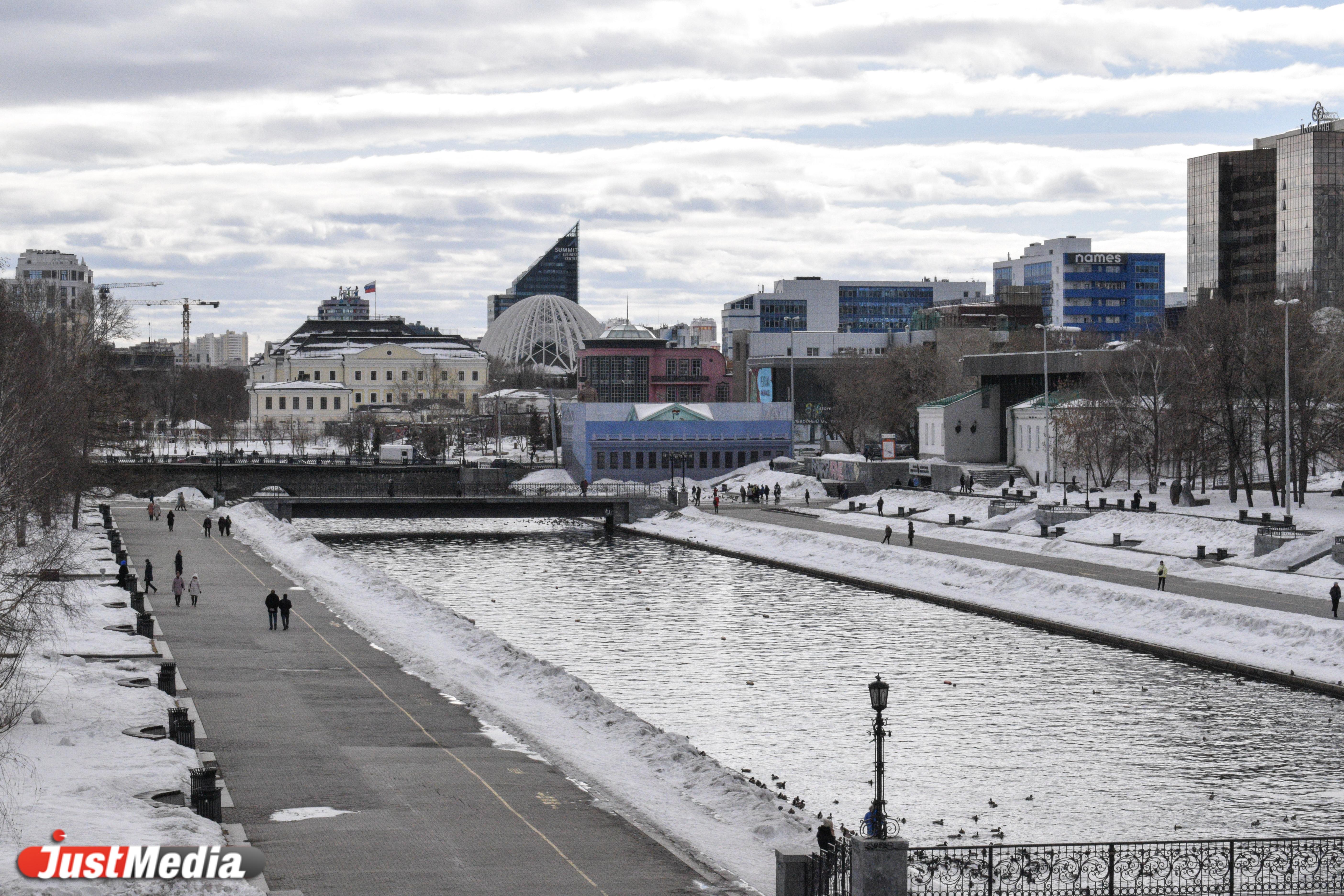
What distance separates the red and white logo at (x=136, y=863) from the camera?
19859 millimetres

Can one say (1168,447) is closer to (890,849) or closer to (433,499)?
(433,499)

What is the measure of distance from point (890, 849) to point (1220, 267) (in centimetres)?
17015

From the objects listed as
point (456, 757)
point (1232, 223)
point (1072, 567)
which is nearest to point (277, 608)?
→ point (456, 757)

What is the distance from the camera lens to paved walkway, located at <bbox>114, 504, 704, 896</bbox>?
71.6ft

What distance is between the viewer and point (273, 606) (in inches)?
1870

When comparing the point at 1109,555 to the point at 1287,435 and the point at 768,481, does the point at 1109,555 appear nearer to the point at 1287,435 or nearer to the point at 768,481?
the point at 1287,435

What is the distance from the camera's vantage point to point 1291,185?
164 m

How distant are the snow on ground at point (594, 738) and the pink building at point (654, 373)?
98460 mm

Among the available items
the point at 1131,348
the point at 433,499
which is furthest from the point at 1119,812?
the point at 433,499

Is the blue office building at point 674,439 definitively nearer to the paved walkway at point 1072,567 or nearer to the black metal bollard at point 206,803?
the paved walkway at point 1072,567

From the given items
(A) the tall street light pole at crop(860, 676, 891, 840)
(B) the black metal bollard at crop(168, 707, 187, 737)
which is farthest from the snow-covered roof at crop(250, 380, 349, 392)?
(A) the tall street light pole at crop(860, 676, 891, 840)

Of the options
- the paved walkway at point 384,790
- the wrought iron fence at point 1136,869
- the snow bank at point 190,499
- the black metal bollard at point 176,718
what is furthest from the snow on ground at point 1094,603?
the snow bank at point 190,499

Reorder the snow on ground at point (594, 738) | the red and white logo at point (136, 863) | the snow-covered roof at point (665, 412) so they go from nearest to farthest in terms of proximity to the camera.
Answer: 1. the red and white logo at point (136, 863)
2. the snow on ground at point (594, 738)
3. the snow-covered roof at point (665, 412)

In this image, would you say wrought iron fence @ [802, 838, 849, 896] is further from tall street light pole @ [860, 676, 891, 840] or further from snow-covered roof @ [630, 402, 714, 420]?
snow-covered roof @ [630, 402, 714, 420]
